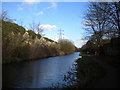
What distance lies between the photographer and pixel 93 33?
25.4 meters

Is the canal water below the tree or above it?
below

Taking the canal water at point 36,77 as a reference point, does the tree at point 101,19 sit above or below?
above

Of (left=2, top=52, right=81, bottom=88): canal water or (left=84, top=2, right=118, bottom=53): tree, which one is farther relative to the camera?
(left=84, top=2, right=118, bottom=53): tree

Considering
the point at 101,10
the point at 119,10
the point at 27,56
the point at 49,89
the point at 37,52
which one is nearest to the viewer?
the point at 49,89

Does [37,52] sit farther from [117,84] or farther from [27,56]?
[117,84]

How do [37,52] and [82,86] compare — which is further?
[37,52]

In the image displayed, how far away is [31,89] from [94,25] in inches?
793

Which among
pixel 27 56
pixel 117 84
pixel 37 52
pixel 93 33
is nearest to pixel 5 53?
pixel 27 56

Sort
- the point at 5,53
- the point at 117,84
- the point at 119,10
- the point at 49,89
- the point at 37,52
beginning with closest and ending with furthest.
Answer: the point at 117,84 < the point at 49,89 < the point at 119,10 < the point at 5,53 < the point at 37,52

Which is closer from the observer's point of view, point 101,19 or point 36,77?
point 36,77

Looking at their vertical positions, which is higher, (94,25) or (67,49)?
(94,25)

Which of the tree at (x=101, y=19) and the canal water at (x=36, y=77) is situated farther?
the tree at (x=101, y=19)

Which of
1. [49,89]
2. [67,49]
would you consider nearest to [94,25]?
[49,89]

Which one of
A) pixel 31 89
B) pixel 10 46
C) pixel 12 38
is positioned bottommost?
pixel 31 89
